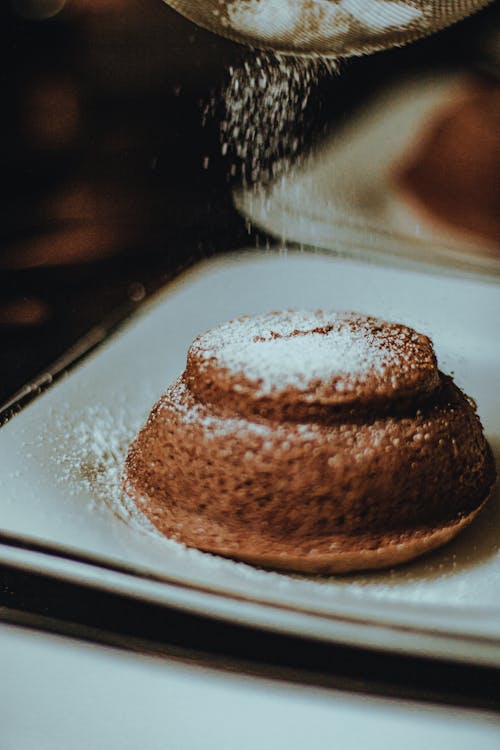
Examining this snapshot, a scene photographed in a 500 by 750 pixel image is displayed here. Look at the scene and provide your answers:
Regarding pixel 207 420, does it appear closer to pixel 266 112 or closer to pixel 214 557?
pixel 214 557

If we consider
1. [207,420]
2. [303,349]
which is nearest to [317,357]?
[303,349]

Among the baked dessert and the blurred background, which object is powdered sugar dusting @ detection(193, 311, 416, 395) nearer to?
the baked dessert

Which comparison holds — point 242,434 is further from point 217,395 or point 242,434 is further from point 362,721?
point 362,721

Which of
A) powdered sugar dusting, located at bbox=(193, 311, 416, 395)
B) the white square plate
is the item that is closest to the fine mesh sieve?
powdered sugar dusting, located at bbox=(193, 311, 416, 395)

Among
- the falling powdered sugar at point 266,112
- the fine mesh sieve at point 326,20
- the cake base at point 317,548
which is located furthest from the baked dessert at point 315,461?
the falling powdered sugar at point 266,112

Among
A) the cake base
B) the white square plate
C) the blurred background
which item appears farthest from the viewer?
the blurred background

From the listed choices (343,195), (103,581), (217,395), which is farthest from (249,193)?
(103,581)

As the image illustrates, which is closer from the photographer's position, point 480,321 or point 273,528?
point 273,528
